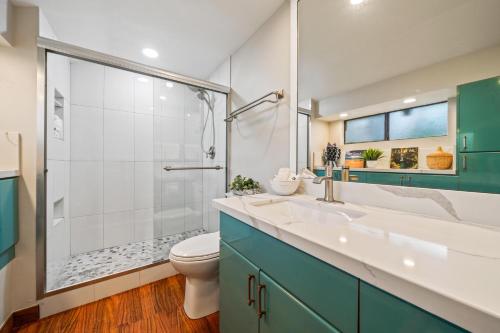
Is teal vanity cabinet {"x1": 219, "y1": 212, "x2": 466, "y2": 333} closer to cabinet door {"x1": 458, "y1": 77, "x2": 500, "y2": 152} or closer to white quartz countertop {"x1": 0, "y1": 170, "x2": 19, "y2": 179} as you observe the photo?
cabinet door {"x1": 458, "y1": 77, "x2": 500, "y2": 152}

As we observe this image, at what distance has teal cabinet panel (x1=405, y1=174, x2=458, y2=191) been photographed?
744 millimetres

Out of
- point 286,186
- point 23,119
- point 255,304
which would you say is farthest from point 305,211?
point 23,119

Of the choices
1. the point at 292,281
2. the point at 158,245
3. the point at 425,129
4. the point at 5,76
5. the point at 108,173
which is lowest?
the point at 158,245

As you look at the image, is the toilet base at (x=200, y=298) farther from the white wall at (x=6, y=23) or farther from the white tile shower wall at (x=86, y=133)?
the white wall at (x=6, y=23)

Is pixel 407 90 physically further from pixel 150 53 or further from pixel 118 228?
pixel 118 228

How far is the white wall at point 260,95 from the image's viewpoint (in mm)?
1422

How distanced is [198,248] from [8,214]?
3.78 ft

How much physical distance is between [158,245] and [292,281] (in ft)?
6.11

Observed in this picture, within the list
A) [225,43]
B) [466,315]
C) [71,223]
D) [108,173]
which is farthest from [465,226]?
[71,223]

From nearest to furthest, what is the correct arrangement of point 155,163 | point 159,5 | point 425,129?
point 425,129 < point 159,5 < point 155,163

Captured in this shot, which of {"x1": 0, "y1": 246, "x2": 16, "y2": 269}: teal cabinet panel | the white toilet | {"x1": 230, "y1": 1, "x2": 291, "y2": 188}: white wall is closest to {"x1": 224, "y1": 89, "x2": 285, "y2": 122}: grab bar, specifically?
{"x1": 230, "y1": 1, "x2": 291, "y2": 188}: white wall

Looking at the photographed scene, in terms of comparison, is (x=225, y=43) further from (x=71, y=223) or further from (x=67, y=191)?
(x=71, y=223)

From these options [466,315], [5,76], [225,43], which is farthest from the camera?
[225,43]

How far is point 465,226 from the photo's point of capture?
2.20 feet
